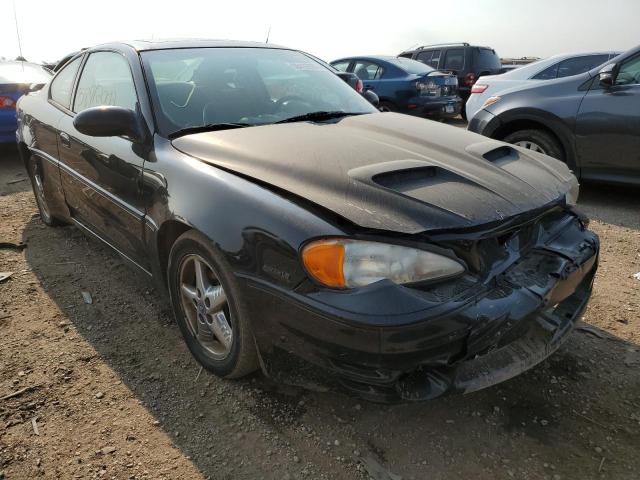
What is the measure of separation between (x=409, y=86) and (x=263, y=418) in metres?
8.10

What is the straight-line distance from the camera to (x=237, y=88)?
281 centimetres

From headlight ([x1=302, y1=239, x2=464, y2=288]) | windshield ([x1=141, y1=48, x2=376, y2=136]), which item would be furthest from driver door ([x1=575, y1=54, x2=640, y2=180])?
headlight ([x1=302, y1=239, x2=464, y2=288])

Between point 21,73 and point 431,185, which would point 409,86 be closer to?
point 21,73

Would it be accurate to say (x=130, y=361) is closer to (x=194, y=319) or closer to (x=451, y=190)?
(x=194, y=319)

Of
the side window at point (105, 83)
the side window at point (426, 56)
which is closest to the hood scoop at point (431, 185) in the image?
the side window at point (105, 83)

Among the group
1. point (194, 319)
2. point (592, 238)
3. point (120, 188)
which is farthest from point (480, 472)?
point (120, 188)

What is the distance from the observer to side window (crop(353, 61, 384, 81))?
31.5 feet

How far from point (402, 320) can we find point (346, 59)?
9.56 meters

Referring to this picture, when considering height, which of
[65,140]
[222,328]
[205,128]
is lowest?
[222,328]

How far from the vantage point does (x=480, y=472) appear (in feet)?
5.98

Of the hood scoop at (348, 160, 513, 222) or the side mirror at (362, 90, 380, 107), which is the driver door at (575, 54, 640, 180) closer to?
the side mirror at (362, 90, 380, 107)

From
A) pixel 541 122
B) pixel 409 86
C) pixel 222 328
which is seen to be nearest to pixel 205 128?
pixel 222 328

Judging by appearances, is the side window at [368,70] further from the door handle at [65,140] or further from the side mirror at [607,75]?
the door handle at [65,140]

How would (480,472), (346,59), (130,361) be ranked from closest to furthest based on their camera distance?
(480,472)
(130,361)
(346,59)
